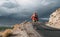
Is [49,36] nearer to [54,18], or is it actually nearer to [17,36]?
[17,36]

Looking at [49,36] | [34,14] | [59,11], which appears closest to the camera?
[49,36]

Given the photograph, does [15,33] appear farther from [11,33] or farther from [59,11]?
[59,11]

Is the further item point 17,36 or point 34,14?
point 34,14

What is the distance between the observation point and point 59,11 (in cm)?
6397

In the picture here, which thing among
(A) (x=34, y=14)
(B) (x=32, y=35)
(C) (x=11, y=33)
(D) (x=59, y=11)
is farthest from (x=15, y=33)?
(D) (x=59, y=11)

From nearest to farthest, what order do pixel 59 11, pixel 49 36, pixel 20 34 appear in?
pixel 20 34 → pixel 49 36 → pixel 59 11

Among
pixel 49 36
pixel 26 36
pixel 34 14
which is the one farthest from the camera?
pixel 34 14

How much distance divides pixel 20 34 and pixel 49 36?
3.08 metres

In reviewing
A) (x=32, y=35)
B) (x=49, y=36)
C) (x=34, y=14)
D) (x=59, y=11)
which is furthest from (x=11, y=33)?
(x=59, y=11)

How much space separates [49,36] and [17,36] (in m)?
3.49

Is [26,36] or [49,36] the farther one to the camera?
[49,36]

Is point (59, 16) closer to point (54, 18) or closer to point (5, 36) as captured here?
point (54, 18)

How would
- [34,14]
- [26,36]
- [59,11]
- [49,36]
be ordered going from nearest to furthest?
[26,36], [49,36], [34,14], [59,11]

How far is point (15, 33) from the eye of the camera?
886 inches
